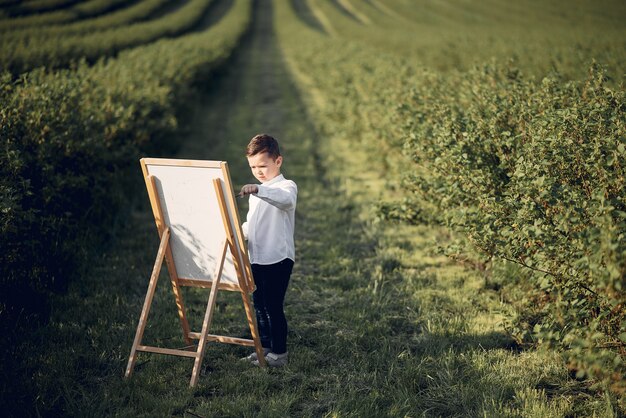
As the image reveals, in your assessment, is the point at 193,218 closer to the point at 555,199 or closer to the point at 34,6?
the point at 555,199

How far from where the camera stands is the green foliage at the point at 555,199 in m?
3.30

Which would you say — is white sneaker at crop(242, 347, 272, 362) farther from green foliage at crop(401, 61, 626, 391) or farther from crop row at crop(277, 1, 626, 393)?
green foliage at crop(401, 61, 626, 391)

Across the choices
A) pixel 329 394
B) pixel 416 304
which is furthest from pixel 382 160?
pixel 329 394

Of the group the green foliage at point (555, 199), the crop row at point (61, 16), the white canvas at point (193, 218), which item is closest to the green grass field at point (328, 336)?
the green foliage at point (555, 199)

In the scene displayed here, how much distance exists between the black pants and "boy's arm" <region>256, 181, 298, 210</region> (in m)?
0.48

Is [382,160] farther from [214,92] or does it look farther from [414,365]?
[214,92]

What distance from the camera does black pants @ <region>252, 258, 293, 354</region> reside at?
420 centimetres

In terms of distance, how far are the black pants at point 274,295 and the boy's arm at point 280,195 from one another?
48 centimetres

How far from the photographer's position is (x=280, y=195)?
386cm

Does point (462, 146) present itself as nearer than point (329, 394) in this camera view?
No

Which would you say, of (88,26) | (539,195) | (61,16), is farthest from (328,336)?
(61,16)

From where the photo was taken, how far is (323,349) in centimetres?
468

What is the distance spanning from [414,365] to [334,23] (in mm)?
60095

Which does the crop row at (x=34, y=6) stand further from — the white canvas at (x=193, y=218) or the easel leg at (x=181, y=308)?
the white canvas at (x=193, y=218)
